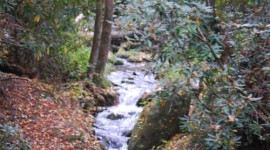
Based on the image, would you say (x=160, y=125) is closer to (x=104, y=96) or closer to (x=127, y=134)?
(x=127, y=134)

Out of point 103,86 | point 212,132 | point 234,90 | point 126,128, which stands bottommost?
point 126,128

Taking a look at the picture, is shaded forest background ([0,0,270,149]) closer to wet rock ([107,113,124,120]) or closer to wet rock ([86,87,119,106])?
wet rock ([107,113,124,120])

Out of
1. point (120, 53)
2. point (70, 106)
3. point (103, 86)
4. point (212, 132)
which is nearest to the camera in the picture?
point (212, 132)

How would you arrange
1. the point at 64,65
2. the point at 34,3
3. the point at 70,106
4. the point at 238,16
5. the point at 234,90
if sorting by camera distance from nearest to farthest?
the point at 234,90 < the point at 238,16 < the point at 34,3 < the point at 64,65 < the point at 70,106

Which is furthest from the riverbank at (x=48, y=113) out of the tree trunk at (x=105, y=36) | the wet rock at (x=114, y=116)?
the tree trunk at (x=105, y=36)

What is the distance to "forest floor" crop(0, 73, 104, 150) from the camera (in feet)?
22.3

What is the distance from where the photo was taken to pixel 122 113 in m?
10.7

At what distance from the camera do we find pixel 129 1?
11.1 feet

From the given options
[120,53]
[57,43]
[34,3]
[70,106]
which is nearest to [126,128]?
[70,106]

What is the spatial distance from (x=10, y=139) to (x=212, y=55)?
2.82m

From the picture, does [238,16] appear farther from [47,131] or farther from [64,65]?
[47,131]

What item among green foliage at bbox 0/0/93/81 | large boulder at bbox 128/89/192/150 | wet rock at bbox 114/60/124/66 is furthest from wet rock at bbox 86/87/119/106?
wet rock at bbox 114/60/124/66

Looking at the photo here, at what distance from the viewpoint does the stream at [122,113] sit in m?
9.25

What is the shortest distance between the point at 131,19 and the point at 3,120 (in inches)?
152
